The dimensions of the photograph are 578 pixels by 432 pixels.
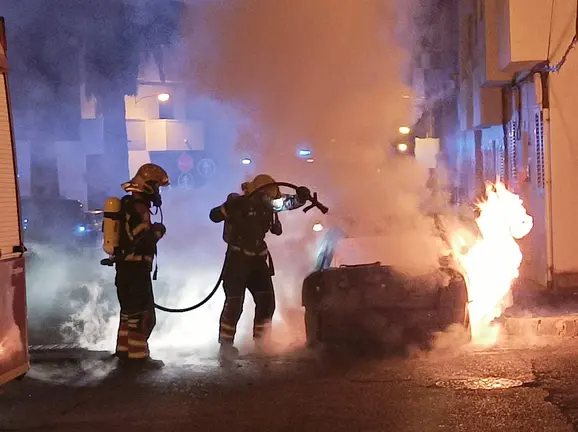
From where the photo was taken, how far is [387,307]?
6.57 metres

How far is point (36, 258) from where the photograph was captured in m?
16.5

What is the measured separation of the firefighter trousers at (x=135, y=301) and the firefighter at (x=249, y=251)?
2.74 ft

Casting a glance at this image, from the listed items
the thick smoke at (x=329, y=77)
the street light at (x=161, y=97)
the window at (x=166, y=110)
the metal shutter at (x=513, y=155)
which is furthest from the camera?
the window at (x=166, y=110)

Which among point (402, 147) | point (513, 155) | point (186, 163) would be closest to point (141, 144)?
point (186, 163)

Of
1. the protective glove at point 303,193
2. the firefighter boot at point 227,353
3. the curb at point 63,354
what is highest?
the protective glove at point 303,193

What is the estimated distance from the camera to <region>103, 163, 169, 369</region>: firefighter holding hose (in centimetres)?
646

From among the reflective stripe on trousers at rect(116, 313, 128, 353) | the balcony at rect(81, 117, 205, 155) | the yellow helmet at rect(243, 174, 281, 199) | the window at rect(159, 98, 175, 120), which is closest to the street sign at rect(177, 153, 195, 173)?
the balcony at rect(81, 117, 205, 155)

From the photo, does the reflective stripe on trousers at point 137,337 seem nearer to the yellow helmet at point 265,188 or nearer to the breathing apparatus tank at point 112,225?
the breathing apparatus tank at point 112,225

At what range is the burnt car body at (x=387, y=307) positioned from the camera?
6.57 metres

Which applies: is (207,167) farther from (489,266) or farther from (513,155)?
(489,266)

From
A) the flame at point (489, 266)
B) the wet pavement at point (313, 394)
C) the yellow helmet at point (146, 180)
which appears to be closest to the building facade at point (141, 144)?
the flame at point (489, 266)

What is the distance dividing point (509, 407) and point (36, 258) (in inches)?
533

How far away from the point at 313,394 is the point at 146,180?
244 cm

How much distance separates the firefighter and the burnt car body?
30.6 inches
